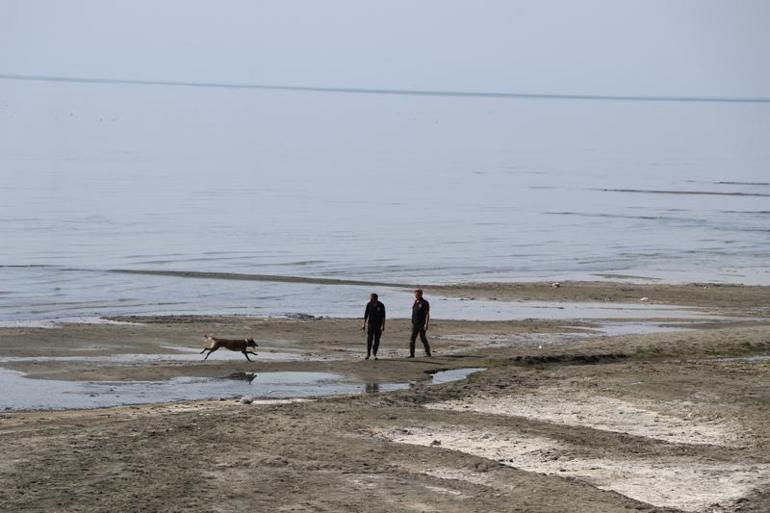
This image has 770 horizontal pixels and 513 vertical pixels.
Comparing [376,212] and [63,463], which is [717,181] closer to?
[376,212]

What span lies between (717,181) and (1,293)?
232 feet

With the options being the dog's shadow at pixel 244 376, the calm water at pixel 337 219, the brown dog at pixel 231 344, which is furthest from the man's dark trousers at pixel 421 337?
the calm water at pixel 337 219

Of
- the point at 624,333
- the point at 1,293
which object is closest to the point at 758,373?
the point at 624,333

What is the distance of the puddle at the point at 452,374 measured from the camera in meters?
25.3

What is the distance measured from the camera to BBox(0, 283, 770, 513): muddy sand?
15.6 metres

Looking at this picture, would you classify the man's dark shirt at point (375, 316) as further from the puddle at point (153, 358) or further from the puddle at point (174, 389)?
the puddle at point (174, 389)

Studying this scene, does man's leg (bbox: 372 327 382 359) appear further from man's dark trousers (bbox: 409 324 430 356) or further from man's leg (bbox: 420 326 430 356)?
man's leg (bbox: 420 326 430 356)

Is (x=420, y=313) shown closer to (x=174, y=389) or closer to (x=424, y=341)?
(x=424, y=341)

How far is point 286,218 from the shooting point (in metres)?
66.7

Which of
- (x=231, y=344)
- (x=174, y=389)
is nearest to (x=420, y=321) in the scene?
(x=231, y=344)

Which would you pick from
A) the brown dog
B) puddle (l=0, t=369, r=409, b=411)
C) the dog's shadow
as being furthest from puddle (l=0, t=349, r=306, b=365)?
the dog's shadow

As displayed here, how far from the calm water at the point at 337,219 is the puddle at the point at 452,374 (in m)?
10.8

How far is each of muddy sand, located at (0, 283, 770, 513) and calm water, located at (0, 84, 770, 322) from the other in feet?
31.1

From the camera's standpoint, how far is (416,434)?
62.3 ft
